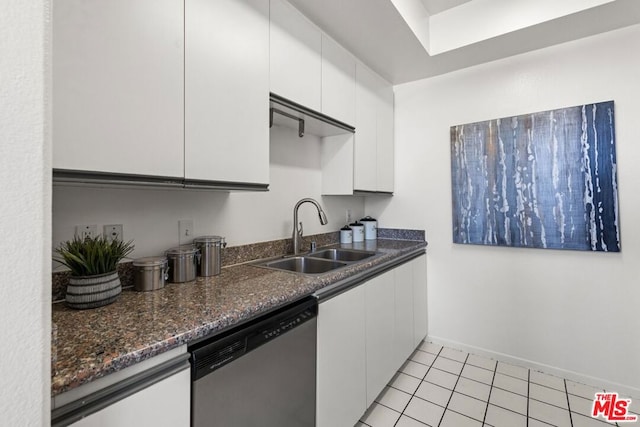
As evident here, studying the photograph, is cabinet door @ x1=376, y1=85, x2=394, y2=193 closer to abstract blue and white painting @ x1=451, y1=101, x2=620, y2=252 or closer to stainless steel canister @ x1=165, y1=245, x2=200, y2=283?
abstract blue and white painting @ x1=451, y1=101, x2=620, y2=252

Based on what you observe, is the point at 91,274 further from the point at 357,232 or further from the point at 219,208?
the point at 357,232

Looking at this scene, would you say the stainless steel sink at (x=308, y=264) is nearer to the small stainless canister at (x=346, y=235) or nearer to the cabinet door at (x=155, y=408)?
the small stainless canister at (x=346, y=235)

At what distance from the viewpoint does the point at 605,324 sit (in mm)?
1898

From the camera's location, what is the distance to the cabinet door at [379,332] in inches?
64.6

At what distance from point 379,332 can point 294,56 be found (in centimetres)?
168

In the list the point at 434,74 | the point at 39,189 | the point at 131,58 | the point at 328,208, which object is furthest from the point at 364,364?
the point at 434,74

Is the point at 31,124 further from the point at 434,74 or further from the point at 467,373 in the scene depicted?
the point at 434,74

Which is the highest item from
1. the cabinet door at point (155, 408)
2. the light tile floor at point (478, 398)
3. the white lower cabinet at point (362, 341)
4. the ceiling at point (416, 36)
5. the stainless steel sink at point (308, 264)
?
the ceiling at point (416, 36)

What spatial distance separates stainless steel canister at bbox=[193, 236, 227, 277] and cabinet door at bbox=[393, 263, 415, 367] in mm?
1192

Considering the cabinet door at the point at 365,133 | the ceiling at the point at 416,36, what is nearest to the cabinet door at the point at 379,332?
the cabinet door at the point at 365,133

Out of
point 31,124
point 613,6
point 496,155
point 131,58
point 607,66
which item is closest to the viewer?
point 31,124

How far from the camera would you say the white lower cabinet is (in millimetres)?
1306

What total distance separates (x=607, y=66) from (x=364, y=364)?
249 cm

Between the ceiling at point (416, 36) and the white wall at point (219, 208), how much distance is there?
739 mm
